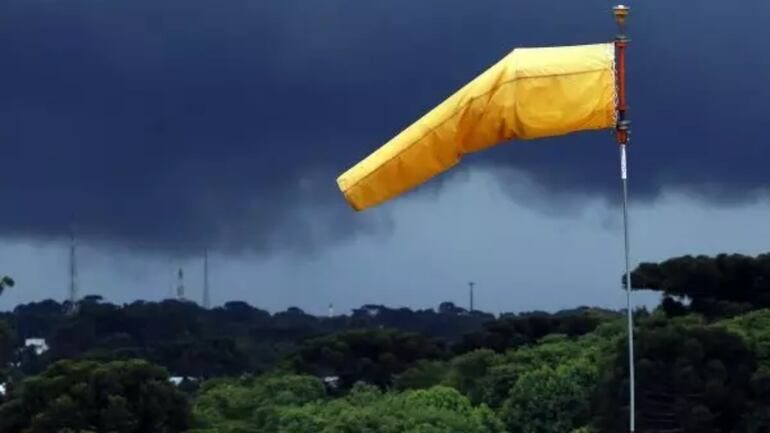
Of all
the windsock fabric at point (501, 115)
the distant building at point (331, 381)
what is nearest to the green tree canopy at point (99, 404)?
the distant building at point (331, 381)

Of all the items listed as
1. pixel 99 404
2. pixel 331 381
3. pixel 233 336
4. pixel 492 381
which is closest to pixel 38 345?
pixel 233 336

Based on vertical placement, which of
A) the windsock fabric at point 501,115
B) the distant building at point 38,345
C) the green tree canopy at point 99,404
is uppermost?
the windsock fabric at point 501,115

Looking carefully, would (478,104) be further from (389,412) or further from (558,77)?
(389,412)

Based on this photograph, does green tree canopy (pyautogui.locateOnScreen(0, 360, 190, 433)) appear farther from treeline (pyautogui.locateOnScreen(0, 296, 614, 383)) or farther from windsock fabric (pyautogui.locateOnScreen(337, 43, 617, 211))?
windsock fabric (pyautogui.locateOnScreen(337, 43, 617, 211))

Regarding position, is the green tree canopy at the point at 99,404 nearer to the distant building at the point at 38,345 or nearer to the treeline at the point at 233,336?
the treeline at the point at 233,336

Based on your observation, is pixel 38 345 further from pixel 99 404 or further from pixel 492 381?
pixel 99 404

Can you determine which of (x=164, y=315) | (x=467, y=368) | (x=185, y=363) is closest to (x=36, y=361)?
(x=185, y=363)
